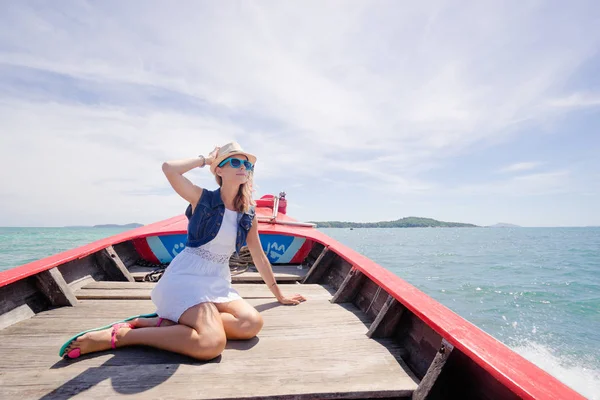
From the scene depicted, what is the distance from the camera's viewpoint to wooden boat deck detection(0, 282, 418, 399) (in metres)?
1.57

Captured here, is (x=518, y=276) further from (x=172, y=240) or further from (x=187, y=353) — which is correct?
(x=187, y=353)

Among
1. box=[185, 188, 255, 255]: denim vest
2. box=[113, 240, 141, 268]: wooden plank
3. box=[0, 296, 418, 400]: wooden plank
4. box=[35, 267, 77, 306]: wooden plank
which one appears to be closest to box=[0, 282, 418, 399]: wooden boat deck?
box=[0, 296, 418, 400]: wooden plank

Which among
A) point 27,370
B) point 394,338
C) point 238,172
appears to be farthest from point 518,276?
point 27,370

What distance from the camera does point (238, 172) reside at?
7.69 feet

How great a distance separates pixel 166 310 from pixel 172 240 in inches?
102

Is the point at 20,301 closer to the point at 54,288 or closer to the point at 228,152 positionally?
the point at 54,288

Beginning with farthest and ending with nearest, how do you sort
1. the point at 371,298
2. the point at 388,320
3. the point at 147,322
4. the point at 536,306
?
the point at 536,306 < the point at 371,298 < the point at 388,320 < the point at 147,322

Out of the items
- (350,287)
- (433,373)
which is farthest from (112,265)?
(433,373)

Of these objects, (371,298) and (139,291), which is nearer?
(371,298)

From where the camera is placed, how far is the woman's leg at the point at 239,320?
6.93ft

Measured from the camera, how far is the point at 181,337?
1.87 meters

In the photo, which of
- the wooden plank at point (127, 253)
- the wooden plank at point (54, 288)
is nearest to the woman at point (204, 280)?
the wooden plank at point (54, 288)

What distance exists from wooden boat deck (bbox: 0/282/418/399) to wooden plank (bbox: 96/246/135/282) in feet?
3.54

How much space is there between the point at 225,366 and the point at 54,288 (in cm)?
189
